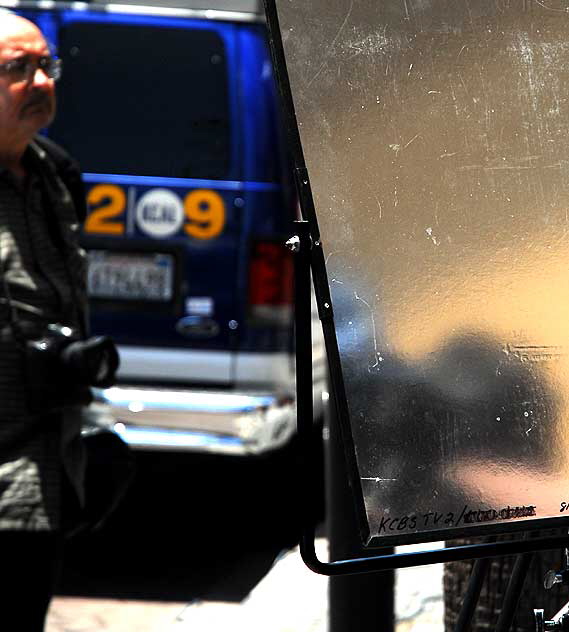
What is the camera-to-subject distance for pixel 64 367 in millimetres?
2816

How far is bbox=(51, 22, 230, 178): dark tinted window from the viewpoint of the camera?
552 centimetres

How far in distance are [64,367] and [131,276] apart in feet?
9.24

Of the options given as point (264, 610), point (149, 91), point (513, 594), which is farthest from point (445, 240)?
point (149, 91)

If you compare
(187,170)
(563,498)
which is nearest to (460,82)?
(563,498)

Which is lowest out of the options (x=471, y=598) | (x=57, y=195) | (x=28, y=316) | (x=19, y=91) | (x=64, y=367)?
(x=471, y=598)

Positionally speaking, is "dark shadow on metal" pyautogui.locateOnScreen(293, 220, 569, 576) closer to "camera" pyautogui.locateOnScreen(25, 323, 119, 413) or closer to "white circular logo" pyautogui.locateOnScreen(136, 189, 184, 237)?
"camera" pyautogui.locateOnScreen(25, 323, 119, 413)

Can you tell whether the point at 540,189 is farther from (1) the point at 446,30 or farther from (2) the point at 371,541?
(2) the point at 371,541

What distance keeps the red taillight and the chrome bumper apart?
1.20ft

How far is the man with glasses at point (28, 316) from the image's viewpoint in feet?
9.23

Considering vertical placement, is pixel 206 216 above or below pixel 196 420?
above

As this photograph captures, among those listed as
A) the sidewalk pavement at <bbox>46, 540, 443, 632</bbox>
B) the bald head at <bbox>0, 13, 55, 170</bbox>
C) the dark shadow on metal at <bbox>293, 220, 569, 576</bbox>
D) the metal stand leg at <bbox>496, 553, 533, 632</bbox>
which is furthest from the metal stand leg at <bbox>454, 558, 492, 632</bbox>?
the sidewalk pavement at <bbox>46, 540, 443, 632</bbox>

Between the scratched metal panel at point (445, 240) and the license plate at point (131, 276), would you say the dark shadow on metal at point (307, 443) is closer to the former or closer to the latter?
the scratched metal panel at point (445, 240)

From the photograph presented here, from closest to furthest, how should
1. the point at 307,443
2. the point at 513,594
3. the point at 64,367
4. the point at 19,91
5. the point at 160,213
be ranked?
the point at 307,443
the point at 513,594
the point at 64,367
the point at 19,91
the point at 160,213

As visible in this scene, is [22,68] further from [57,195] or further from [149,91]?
[149,91]
